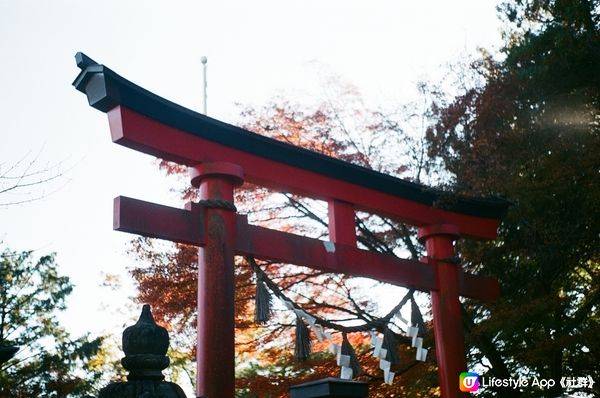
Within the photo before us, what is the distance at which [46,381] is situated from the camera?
19703 mm

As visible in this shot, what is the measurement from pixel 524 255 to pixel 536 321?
131 cm

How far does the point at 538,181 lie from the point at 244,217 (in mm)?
6057

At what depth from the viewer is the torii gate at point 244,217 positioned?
6578 millimetres

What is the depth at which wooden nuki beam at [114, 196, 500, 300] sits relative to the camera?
6473mm

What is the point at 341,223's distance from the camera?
8398mm

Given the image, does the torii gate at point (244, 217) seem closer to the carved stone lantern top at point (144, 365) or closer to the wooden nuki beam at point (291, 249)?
the wooden nuki beam at point (291, 249)

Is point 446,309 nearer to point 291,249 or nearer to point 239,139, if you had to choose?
point 291,249

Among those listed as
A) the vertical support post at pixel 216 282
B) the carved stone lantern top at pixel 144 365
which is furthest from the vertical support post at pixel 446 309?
the carved stone lantern top at pixel 144 365

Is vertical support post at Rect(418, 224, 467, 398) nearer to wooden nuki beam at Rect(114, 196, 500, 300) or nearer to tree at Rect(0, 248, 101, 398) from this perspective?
wooden nuki beam at Rect(114, 196, 500, 300)

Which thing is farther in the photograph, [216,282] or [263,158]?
[263,158]

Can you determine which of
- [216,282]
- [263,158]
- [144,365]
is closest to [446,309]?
[263,158]

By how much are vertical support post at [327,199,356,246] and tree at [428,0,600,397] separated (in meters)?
2.43

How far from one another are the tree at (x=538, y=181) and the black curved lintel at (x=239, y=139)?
813 millimetres

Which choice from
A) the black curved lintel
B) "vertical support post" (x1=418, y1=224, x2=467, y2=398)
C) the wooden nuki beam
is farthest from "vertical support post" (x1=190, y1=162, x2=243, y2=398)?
"vertical support post" (x1=418, y1=224, x2=467, y2=398)
